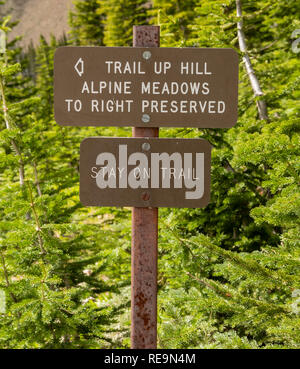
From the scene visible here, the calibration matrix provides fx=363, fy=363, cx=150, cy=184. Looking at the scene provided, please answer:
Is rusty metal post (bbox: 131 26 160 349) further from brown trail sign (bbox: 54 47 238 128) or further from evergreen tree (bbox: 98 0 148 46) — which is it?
evergreen tree (bbox: 98 0 148 46)

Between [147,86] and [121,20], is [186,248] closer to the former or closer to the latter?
[147,86]

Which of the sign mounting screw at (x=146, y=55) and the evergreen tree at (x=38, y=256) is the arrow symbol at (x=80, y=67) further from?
the evergreen tree at (x=38, y=256)

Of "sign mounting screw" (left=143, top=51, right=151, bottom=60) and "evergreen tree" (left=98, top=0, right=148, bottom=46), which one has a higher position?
"evergreen tree" (left=98, top=0, right=148, bottom=46)

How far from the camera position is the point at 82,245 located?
4316 millimetres

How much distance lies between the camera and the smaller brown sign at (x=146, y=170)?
213cm

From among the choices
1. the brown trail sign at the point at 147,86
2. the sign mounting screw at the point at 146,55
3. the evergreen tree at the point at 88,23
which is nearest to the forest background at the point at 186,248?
the brown trail sign at the point at 147,86

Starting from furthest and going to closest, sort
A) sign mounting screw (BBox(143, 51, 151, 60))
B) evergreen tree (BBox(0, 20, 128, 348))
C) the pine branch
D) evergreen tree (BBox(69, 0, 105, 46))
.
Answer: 1. evergreen tree (BBox(69, 0, 105, 46))
2. the pine branch
3. evergreen tree (BBox(0, 20, 128, 348))
4. sign mounting screw (BBox(143, 51, 151, 60))

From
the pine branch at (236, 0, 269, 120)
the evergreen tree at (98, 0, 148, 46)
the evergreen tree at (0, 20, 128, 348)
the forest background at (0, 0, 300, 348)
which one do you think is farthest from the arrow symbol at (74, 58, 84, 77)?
the evergreen tree at (98, 0, 148, 46)

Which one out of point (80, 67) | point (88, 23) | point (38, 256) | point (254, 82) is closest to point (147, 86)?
point (80, 67)

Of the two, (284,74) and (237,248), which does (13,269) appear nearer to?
(237,248)

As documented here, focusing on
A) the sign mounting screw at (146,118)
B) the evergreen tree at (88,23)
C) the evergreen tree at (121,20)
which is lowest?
the sign mounting screw at (146,118)

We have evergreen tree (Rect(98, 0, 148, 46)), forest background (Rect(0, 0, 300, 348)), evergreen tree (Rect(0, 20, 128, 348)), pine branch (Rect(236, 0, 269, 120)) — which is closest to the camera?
forest background (Rect(0, 0, 300, 348))

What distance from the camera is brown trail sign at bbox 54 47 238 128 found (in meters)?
2.13
